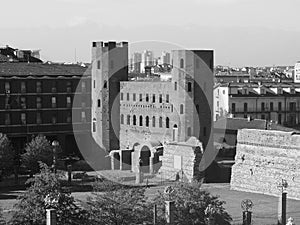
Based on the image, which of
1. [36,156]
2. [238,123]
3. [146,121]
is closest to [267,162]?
[36,156]

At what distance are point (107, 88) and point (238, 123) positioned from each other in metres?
14.2

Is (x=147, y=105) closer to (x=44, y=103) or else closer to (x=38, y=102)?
(x=44, y=103)

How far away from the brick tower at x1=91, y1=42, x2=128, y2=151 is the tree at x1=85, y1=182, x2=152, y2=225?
139 ft

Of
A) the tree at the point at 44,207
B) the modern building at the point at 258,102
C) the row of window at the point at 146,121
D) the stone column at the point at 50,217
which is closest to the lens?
the stone column at the point at 50,217

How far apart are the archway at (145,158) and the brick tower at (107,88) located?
1016cm

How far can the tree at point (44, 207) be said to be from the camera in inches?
1212

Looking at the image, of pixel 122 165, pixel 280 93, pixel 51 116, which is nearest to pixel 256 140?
pixel 122 165

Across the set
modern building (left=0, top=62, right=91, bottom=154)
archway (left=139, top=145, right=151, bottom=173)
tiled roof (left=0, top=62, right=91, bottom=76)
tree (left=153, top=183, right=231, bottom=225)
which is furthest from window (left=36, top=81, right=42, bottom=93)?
tree (left=153, top=183, right=231, bottom=225)

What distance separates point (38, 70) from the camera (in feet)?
263

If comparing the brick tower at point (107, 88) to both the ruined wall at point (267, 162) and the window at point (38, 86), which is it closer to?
the window at point (38, 86)

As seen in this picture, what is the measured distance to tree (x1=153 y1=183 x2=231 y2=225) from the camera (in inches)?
1344

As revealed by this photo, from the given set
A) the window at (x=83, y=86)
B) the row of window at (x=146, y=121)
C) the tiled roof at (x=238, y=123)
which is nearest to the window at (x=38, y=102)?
the window at (x=83, y=86)

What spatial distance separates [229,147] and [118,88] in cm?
1298

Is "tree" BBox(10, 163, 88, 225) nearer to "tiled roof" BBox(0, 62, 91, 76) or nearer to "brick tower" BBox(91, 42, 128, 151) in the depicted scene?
"brick tower" BBox(91, 42, 128, 151)
